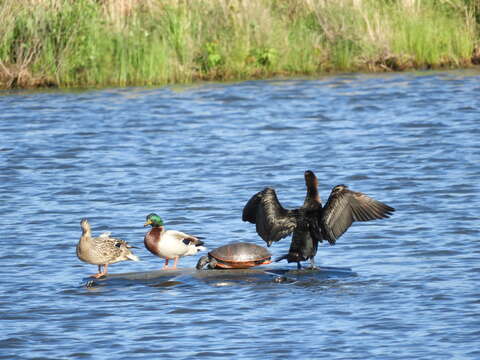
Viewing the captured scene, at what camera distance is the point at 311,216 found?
36.2 ft

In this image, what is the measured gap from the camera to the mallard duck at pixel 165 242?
432 inches

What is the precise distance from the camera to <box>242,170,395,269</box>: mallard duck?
35.2 ft

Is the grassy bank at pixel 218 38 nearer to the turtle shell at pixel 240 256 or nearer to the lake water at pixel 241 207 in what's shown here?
the lake water at pixel 241 207

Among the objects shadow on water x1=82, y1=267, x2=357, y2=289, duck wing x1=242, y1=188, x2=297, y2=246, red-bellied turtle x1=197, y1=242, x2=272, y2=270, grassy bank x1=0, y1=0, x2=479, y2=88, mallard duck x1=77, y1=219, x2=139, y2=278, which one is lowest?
shadow on water x1=82, y1=267, x2=357, y2=289

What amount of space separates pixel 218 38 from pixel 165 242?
47.9 ft

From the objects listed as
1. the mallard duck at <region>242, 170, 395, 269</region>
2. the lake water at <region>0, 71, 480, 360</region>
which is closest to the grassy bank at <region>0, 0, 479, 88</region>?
the lake water at <region>0, 71, 480, 360</region>

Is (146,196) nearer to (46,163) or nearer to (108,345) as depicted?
(46,163)

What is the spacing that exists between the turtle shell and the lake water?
28 cm

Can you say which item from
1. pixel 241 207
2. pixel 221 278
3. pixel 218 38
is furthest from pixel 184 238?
pixel 218 38

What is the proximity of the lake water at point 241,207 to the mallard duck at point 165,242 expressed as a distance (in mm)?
360

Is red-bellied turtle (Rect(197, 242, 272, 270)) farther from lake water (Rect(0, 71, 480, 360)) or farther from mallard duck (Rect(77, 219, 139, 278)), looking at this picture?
mallard duck (Rect(77, 219, 139, 278))

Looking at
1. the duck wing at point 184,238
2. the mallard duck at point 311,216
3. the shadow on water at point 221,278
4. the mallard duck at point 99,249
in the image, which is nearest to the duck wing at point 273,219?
the mallard duck at point 311,216

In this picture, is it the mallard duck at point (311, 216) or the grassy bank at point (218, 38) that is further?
the grassy bank at point (218, 38)

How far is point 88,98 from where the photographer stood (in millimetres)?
24547
